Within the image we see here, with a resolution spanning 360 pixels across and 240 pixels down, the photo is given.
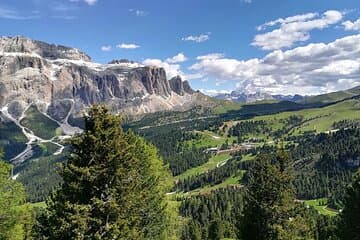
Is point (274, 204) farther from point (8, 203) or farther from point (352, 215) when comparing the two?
point (8, 203)

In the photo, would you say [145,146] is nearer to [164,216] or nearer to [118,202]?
[164,216]

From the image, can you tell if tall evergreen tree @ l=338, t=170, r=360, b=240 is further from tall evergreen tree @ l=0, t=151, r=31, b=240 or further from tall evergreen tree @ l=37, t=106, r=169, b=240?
tall evergreen tree @ l=0, t=151, r=31, b=240

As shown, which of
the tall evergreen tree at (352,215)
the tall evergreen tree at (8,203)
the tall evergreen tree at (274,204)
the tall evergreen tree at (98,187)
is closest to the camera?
the tall evergreen tree at (98,187)

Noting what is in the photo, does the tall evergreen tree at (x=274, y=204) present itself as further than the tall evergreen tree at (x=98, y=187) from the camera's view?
Yes

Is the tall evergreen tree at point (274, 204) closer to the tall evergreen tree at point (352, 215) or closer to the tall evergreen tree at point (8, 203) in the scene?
the tall evergreen tree at point (352, 215)

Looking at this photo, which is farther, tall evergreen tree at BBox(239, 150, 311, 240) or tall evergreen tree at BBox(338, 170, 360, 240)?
tall evergreen tree at BBox(338, 170, 360, 240)

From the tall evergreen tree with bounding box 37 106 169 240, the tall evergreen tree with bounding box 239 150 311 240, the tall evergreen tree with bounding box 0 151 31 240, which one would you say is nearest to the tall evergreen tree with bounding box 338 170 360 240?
the tall evergreen tree with bounding box 239 150 311 240

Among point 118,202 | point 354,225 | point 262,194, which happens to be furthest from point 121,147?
point 354,225

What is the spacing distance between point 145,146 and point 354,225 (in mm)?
21725

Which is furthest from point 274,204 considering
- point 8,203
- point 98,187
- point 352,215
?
point 8,203

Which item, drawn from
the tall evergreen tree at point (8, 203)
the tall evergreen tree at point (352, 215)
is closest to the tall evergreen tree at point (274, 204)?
the tall evergreen tree at point (352, 215)

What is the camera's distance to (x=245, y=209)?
35.4 m

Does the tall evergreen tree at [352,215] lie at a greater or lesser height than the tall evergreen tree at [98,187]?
lesser

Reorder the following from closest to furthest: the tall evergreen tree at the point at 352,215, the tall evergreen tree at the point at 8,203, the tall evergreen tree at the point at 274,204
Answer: the tall evergreen tree at the point at 8,203 → the tall evergreen tree at the point at 274,204 → the tall evergreen tree at the point at 352,215
